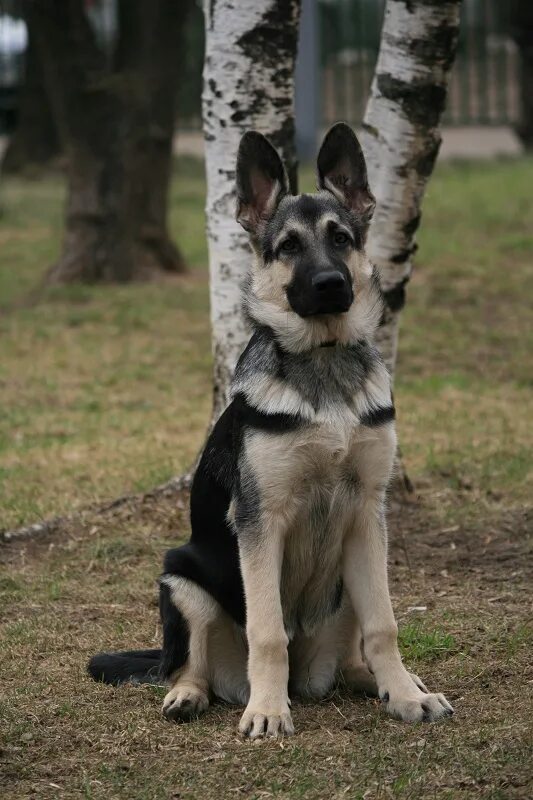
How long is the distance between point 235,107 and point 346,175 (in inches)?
66.6

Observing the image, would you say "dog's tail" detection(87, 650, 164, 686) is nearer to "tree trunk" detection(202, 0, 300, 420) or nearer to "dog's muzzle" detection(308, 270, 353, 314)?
"dog's muzzle" detection(308, 270, 353, 314)

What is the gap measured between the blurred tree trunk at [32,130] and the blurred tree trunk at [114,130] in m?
8.84

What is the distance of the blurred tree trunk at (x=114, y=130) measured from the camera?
13086 mm

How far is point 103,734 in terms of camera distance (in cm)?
429

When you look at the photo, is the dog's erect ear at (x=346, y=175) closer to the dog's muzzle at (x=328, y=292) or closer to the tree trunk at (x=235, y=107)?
the dog's muzzle at (x=328, y=292)

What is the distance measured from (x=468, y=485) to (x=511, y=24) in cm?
1845

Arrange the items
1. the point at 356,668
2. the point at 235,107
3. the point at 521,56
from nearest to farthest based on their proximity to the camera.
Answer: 1. the point at 356,668
2. the point at 235,107
3. the point at 521,56

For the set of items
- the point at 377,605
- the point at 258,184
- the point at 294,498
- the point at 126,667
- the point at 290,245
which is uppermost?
the point at 258,184

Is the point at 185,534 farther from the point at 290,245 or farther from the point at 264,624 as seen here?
the point at 290,245

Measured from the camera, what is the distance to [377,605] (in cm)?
439

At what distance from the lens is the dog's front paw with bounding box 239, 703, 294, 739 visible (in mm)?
4156

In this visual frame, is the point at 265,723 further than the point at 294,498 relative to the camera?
No

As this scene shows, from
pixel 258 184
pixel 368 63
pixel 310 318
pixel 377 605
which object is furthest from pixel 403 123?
pixel 368 63

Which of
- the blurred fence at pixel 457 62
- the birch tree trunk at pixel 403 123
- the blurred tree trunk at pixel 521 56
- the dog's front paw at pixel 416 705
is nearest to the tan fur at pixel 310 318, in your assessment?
the dog's front paw at pixel 416 705
